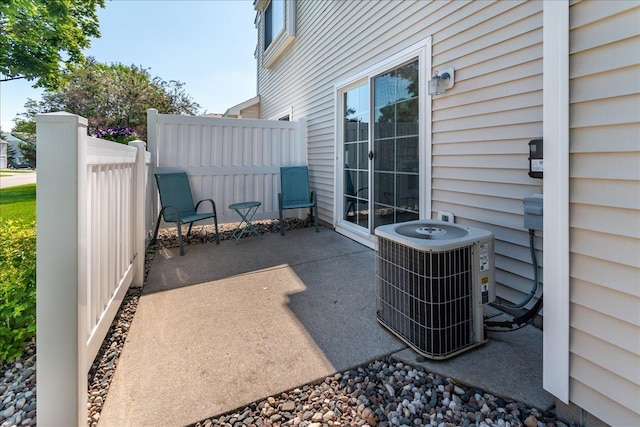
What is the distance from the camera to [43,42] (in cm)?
849

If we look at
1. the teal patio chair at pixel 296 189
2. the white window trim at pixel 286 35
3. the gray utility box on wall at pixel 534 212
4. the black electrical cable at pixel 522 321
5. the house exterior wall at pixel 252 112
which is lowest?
the black electrical cable at pixel 522 321

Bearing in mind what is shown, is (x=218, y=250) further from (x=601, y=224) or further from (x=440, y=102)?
(x=601, y=224)

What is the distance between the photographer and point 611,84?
3.76ft

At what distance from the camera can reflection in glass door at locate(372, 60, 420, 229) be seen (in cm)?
320

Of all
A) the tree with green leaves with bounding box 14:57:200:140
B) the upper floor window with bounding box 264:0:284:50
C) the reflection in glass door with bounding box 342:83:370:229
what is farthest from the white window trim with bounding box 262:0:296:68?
the tree with green leaves with bounding box 14:57:200:140

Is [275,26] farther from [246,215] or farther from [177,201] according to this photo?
[177,201]

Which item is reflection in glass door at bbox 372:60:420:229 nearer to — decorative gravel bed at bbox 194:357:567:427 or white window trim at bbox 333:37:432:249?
white window trim at bbox 333:37:432:249

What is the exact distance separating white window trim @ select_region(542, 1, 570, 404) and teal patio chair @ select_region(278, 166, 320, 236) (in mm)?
3711

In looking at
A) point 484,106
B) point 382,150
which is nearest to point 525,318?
point 484,106

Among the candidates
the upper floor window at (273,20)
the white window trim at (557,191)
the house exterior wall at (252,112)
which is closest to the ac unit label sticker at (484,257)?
the white window trim at (557,191)

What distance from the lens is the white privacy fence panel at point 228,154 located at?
4590 mm

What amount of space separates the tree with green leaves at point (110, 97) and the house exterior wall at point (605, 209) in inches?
607

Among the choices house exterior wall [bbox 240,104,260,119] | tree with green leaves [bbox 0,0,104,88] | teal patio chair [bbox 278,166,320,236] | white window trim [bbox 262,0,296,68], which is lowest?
teal patio chair [bbox 278,166,320,236]

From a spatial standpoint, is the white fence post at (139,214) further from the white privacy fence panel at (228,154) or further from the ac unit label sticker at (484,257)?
the ac unit label sticker at (484,257)
